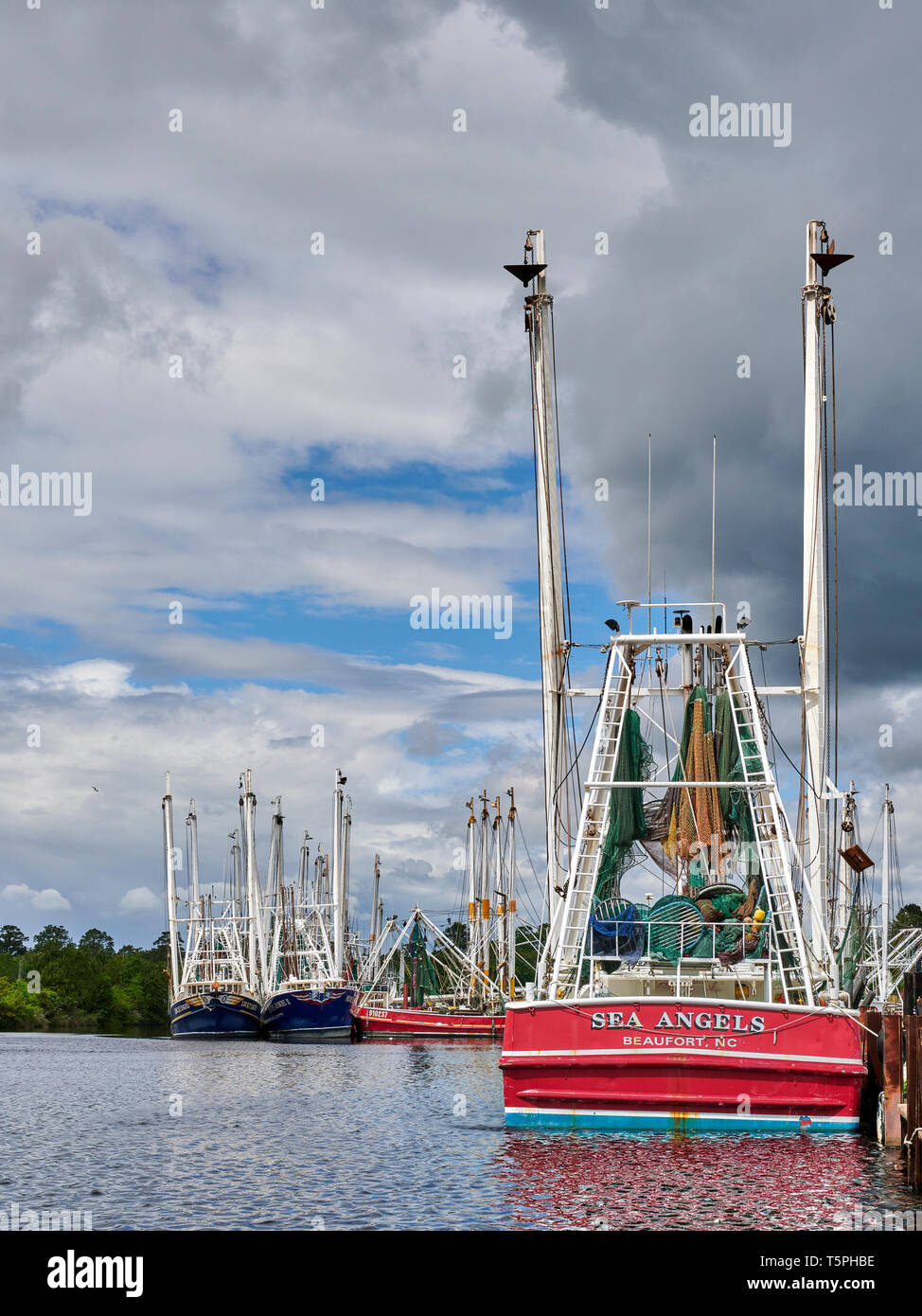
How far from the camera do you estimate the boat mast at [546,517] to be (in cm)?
3600

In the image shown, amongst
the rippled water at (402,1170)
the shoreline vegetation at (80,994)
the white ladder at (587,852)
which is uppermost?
the white ladder at (587,852)

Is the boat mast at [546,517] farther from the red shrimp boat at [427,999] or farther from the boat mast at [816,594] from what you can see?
the red shrimp boat at [427,999]

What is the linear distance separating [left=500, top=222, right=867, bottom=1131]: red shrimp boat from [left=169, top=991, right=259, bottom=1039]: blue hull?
73.2 m

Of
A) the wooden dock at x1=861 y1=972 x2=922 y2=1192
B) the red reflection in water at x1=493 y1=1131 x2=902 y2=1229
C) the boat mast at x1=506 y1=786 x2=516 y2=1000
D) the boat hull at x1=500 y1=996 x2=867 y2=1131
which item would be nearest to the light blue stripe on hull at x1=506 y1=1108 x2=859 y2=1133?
the boat hull at x1=500 y1=996 x2=867 y2=1131

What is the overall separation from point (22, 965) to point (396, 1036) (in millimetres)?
95466

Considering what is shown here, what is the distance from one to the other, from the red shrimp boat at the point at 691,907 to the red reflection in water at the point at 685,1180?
51 centimetres

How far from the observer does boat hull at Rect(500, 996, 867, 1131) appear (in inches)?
1120

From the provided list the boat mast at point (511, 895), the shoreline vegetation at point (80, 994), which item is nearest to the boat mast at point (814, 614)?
the boat mast at point (511, 895)

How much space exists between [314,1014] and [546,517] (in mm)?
70213

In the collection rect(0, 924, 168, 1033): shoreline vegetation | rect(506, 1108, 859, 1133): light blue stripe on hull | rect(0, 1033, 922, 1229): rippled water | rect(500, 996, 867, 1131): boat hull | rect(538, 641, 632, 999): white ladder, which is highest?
rect(538, 641, 632, 999): white ladder

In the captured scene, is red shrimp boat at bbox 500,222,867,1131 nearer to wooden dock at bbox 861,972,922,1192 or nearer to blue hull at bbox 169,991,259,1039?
wooden dock at bbox 861,972,922,1192

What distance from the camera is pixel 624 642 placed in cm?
3328

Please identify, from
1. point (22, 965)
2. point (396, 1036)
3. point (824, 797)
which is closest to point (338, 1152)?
point (824, 797)
